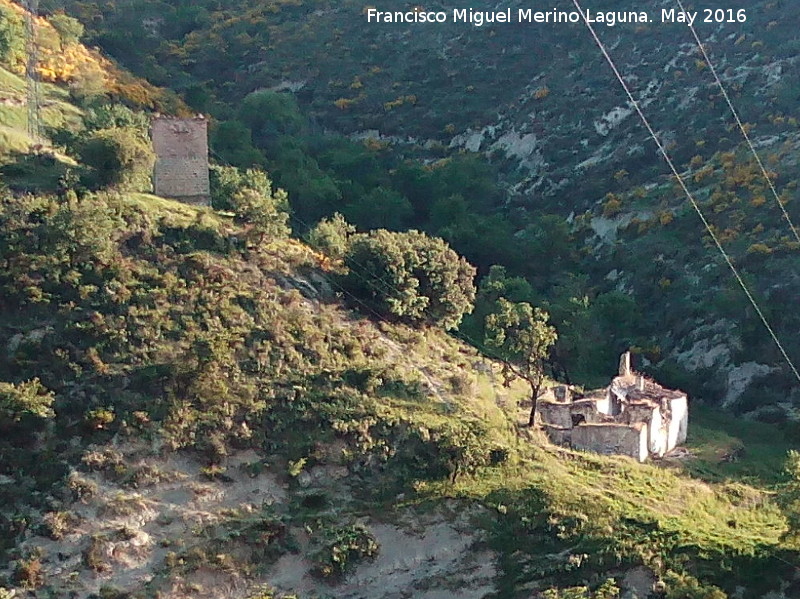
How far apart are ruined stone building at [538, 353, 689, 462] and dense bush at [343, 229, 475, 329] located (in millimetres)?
4558

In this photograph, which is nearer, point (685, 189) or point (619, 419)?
point (619, 419)

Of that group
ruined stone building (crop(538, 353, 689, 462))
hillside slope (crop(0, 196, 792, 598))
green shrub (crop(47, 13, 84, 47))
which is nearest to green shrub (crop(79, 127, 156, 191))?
hillside slope (crop(0, 196, 792, 598))

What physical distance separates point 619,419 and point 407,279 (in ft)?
26.4

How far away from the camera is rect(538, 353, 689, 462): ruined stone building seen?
1172 inches

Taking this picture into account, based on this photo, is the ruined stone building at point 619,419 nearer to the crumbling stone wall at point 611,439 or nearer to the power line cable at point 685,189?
the crumbling stone wall at point 611,439

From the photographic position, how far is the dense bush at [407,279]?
110 feet

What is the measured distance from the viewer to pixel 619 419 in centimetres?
3125

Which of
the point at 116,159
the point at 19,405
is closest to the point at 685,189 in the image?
the point at 116,159

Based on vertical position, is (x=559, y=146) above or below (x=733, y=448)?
above

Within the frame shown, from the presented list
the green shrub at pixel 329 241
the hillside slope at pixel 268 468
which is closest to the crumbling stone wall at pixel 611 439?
the hillside slope at pixel 268 468

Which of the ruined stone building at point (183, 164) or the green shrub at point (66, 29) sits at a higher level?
the green shrub at point (66, 29)

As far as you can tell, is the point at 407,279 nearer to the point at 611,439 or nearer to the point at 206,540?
the point at 611,439

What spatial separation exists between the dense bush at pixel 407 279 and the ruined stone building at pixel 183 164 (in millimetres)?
5854

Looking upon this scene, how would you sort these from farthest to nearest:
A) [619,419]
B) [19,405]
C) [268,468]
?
[619,419] < [268,468] < [19,405]
